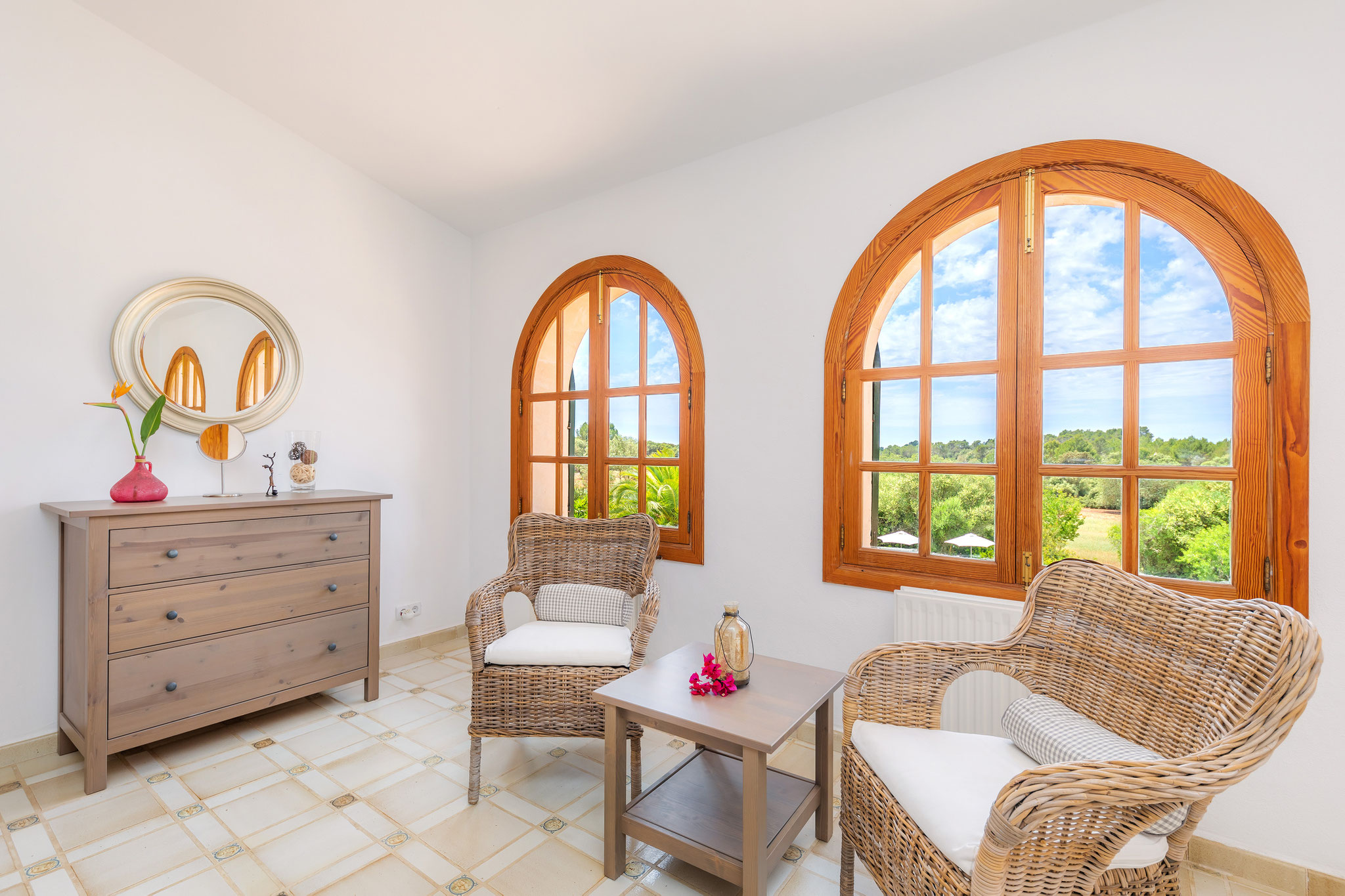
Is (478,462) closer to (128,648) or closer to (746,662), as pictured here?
(128,648)

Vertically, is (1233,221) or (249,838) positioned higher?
(1233,221)

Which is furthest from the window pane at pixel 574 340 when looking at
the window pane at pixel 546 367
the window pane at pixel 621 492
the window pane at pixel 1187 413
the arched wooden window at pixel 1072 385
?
the window pane at pixel 1187 413

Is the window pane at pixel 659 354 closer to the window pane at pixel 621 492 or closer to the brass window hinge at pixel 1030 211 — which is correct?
the window pane at pixel 621 492

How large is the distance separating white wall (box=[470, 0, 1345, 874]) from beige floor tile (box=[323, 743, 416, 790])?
1.30m

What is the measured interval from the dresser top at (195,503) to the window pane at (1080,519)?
2926mm

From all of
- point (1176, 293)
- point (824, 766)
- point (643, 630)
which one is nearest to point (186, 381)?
point (643, 630)

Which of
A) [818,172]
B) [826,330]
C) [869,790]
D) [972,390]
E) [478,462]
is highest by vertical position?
[818,172]

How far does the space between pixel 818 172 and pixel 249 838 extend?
3260mm

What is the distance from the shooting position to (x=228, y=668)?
8.25ft

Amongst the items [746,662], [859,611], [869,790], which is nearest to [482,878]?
[746,662]

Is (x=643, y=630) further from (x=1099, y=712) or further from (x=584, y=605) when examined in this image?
(x=1099, y=712)

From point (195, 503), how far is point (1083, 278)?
352cm

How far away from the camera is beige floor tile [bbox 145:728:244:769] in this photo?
2430mm

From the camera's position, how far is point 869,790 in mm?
1439
